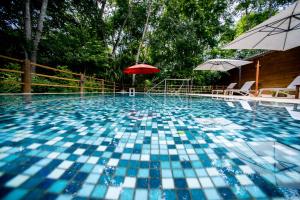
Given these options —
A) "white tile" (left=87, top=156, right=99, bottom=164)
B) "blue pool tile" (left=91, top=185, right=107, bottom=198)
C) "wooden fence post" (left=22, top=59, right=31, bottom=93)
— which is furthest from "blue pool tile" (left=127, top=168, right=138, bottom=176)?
"wooden fence post" (left=22, top=59, right=31, bottom=93)

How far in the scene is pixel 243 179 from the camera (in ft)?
4.39

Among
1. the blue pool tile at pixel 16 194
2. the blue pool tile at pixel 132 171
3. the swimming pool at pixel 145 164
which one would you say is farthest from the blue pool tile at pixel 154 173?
the blue pool tile at pixel 16 194

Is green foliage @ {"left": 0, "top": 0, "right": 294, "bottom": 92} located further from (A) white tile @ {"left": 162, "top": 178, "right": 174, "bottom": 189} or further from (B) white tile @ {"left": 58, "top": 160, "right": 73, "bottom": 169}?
(A) white tile @ {"left": 162, "top": 178, "right": 174, "bottom": 189}

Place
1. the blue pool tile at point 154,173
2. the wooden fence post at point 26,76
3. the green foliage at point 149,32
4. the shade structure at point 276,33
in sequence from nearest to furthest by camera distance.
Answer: the blue pool tile at point 154,173 < the shade structure at point 276,33 < the wooden fence post at point 26,76 < the green foliage at point 149,32

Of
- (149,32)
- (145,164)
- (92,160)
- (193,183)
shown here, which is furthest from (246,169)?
(149,32)

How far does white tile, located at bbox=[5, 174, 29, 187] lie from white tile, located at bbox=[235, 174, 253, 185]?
1.67 metres

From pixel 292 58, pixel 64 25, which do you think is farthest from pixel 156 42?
pixel 292 58

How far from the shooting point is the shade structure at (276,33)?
10.5 feet

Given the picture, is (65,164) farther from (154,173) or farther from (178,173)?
(178,173)

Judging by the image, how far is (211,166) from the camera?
154 cm

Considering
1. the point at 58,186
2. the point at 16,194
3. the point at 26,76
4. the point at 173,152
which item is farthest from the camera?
the point at 26,76

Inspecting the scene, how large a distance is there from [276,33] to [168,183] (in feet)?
14.6

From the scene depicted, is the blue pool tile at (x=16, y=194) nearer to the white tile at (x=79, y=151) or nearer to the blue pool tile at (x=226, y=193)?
the white tile at (x=79, y=151)

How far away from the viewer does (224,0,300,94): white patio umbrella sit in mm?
3198
